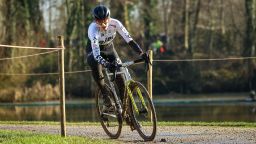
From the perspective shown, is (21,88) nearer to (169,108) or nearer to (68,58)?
(68,58)

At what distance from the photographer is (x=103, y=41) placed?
1116cm

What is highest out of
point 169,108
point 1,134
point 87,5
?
point 87,5

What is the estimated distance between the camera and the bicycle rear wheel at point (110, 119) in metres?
11.4

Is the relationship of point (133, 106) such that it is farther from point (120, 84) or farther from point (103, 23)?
point (103, 23)

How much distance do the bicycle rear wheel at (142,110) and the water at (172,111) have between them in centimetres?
1573

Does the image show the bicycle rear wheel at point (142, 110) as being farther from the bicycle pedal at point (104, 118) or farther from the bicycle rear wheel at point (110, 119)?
the bicycle pedal at point (104, 118)

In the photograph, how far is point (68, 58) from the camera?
53375 mm

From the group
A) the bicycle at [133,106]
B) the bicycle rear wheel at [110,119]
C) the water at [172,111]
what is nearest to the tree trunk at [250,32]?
the water at [172,111]

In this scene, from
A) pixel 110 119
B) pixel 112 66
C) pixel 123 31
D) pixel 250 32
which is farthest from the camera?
pixel 250 32

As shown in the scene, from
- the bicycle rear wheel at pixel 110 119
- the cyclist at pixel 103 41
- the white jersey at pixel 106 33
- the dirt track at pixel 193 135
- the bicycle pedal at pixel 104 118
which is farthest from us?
the bicycle pedal at pixel 104 118

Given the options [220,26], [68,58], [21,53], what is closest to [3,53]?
[21,53]

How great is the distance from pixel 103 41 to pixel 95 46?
17.2 inches

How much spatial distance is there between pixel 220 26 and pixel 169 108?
30486 mm

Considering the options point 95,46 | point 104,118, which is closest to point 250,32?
point 104,118
